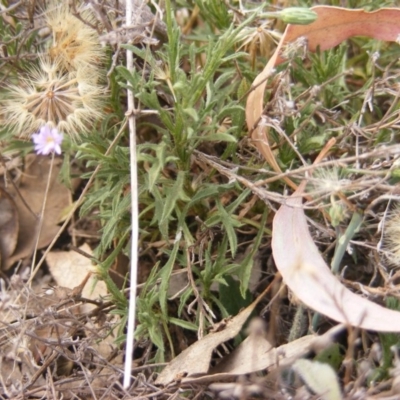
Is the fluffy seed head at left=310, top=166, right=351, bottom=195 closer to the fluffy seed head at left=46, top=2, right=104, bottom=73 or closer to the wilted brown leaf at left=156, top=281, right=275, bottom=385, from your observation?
the wilted brown leaf at left=156, top=281, right=275, bottom=385

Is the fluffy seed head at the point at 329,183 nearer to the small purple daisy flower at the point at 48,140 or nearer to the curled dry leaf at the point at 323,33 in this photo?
the curled dry leaf at the point at 323,33

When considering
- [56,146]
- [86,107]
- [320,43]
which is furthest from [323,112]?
[56,146]

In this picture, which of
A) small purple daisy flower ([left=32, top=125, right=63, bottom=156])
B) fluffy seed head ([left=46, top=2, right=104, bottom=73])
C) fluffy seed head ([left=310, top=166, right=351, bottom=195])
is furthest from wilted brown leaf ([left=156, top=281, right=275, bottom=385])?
fluffy seed head ([left=46, top=2, right=104, bottom=73])

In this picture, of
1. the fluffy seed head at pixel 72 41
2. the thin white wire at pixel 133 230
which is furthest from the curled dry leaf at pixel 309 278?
the fluffy seed head at pixel 72 41

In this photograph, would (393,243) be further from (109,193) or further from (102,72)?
(102,72)

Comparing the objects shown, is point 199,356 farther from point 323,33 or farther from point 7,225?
point 323,33

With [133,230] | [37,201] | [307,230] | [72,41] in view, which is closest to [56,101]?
[72,41]
